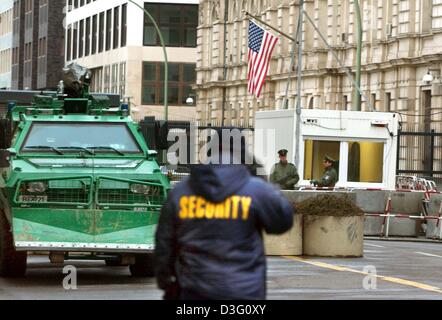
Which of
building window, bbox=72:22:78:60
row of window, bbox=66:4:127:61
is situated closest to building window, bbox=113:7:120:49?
row of window, bbox=66:4:127:61

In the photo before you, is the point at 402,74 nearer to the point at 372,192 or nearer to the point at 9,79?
the point at 372,192

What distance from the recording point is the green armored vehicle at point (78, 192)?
60.1 ft

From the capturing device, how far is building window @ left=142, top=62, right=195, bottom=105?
3937 inches

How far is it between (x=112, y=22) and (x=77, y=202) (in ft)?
280

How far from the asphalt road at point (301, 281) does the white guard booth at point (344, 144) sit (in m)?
11.9

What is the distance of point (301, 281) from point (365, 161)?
18.7 metres

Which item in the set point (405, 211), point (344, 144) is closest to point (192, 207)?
point (405, 211)

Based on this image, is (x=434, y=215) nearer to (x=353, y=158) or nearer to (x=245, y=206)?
(x=353, y=158)

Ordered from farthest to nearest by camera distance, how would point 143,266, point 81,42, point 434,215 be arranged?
point 81,42 → point 434,215 → point 143,266

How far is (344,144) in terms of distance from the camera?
37.3m

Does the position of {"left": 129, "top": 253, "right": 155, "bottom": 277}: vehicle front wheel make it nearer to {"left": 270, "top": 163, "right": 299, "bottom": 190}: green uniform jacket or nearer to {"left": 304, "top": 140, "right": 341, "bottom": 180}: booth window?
{"left": 270, "top": 163, "right": 299, "bottom": 190}: green uniform jacket

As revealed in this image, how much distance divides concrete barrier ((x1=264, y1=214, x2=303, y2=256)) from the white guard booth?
12333 millimetres

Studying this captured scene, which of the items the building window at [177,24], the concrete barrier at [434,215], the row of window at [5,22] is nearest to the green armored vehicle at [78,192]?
the concrete barrier at [434,215]
